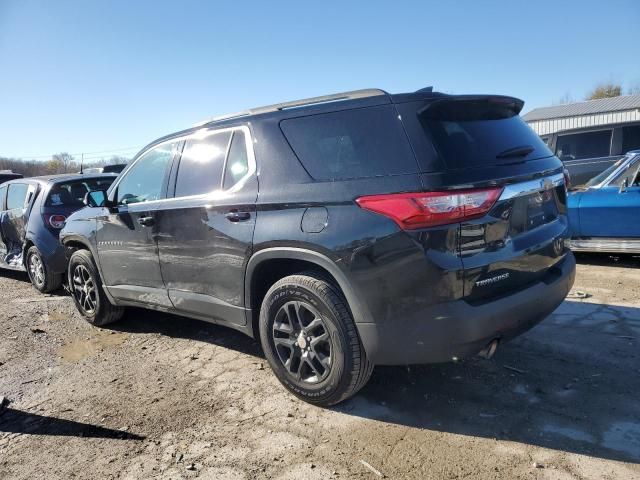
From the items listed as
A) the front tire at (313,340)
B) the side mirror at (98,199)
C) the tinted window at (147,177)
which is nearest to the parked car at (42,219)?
the side mirror at (98,199)

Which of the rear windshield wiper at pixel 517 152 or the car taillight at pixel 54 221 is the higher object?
the rear windshield wiper at pixel 517 152

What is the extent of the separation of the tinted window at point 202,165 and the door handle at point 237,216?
12.4 inches

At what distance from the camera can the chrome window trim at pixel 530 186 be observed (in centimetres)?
264

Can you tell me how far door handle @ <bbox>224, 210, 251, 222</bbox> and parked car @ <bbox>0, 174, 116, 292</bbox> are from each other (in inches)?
167

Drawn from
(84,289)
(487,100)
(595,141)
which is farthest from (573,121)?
(84,289)

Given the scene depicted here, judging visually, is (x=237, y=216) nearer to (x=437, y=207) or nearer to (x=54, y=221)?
(x=437, y=207)

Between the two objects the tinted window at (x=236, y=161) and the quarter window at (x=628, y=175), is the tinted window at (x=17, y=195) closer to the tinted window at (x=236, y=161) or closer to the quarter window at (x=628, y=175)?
the tinted window at (x=236, y=161)

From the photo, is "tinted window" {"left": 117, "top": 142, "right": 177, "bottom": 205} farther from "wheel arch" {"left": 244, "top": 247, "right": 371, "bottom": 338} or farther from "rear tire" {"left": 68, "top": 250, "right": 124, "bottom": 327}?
"wheel arch" {"left": 244, "top": 247, "right": 371, "bottom": 338}

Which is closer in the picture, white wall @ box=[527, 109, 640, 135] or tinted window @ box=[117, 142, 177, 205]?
tinted window @ box=[117, 142, 177, 205]

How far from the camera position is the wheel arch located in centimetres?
271

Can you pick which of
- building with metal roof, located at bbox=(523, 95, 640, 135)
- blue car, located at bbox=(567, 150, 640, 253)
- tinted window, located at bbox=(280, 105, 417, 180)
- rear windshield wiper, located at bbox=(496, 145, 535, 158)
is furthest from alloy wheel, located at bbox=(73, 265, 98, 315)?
building with metal roof, located at bbox=(523, 95, 640, 135)

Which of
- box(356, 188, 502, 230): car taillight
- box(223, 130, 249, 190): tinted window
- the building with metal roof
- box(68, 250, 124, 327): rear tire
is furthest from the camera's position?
the building with metal roof

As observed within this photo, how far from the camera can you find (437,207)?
8.07 ft

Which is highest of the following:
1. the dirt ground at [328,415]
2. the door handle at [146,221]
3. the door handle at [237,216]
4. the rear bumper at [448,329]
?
the door handle at [237,216]
